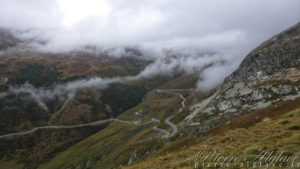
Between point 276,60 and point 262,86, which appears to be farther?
point 276,60

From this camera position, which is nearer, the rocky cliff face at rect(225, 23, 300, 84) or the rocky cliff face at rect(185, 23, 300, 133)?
the rocky cliff face at rect(185, 23, 300, 133)

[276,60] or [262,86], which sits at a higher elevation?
[276,60]

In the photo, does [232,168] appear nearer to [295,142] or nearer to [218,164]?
[218,164]

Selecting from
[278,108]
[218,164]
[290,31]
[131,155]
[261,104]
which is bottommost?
[131,155]

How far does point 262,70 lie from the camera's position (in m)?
160

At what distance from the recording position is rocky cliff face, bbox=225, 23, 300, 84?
144238mm

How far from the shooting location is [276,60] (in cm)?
15788

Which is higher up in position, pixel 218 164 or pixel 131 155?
pixel 218 164

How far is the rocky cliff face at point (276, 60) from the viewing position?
144 m

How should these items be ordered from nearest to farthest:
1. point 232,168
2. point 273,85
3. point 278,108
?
point 232,168 < point 278,108 < point 273,85

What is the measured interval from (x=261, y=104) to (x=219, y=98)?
4560 cm

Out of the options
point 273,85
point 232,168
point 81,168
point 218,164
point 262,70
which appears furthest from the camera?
point 81,168

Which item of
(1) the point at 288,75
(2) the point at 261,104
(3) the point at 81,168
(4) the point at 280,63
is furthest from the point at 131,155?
(4) the point at 280,63

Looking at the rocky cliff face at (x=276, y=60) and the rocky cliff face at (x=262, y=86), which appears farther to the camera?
the rocky cliff face at (x=276, y=60)
